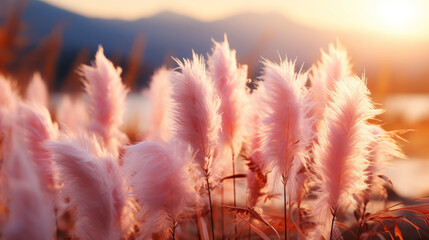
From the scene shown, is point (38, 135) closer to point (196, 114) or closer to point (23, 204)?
point (196, 114)

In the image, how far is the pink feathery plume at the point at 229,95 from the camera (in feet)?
5.76

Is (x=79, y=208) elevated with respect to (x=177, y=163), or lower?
lower

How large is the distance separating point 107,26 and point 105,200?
104 m

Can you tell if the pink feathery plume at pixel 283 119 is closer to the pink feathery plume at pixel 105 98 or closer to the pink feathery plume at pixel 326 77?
the pink feathery plume at pixel 326 77

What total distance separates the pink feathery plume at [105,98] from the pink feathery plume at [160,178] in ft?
2.40

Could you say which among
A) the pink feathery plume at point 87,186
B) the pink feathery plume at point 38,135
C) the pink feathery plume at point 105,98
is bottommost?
the pink feathery plume at point 87,186

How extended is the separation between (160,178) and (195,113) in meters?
0.28

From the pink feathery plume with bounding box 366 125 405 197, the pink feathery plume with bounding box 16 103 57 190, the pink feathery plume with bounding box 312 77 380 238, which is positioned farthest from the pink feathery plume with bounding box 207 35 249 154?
the pink feathery plume with bounding box 16 103 57 190

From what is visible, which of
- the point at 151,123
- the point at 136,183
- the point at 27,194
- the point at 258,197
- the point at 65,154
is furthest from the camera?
the point at 151,123

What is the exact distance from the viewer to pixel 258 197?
179 centimetres

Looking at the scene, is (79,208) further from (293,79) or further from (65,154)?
(293,79)

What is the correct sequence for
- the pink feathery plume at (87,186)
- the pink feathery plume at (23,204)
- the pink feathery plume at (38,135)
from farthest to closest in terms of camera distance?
the pink feathery plume at (38,135) → the pink feathery plume at (87,186) → the pink feathery plume at (23,204)

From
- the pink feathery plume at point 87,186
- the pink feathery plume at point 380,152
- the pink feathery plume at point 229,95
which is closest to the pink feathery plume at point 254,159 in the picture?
the pink feathery plume at point 229,95

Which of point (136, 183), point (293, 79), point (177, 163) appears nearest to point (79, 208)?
point (136, 183)
